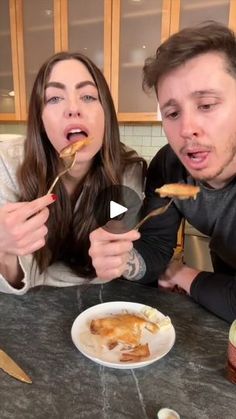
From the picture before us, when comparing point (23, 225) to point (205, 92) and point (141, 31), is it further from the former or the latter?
point (141, 31)

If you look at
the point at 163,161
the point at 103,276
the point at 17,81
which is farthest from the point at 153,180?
the point at 17,81

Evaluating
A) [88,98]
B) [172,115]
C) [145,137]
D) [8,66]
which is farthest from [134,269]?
[8,66]

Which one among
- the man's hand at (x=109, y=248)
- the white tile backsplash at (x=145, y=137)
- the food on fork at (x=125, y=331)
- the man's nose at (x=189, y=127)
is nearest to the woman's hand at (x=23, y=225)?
the man's hand at (x=109, y=248)

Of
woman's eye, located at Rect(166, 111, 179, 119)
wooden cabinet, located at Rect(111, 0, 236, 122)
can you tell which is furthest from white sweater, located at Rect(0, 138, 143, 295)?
wooden cabinet, located at Rect(111, 0, 236, 122)

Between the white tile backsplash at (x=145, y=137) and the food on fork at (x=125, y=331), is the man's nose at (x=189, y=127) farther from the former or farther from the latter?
the white tile backsplash at (x=145, y=137)

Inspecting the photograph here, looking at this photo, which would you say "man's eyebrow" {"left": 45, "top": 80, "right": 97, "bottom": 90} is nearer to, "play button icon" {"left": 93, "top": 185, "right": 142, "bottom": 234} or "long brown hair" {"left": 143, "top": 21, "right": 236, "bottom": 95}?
"long brown hair" {"left": 143, "top": 21, "right": 236, "bottom": 95}

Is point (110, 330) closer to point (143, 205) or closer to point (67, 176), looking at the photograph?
point (143, 205)
